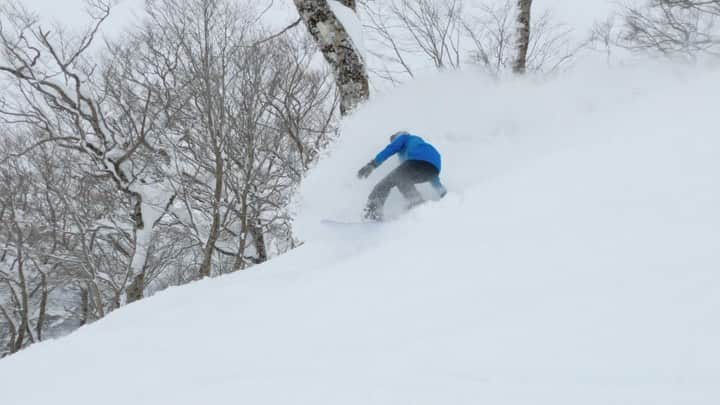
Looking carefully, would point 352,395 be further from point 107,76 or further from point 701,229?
point 107,76

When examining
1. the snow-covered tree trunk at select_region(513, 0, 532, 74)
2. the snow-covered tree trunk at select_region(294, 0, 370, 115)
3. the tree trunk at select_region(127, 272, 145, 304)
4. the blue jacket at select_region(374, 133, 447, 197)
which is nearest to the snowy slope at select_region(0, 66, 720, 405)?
the blue jacket at select_region(374, 133, 447, 197)

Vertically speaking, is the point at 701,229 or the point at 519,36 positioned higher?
the point at 519,36

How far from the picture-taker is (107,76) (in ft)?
32.4

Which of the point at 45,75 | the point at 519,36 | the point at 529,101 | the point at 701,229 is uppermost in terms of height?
the point at 45,75

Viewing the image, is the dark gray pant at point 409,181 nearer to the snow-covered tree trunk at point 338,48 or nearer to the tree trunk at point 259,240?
the snow-covered tree trunk at point 338,48

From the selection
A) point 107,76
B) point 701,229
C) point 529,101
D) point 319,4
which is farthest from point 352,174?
point 107,76

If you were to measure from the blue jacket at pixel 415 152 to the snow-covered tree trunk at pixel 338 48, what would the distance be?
0.67 metres

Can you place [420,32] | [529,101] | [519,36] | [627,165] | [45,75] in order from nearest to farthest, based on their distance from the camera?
1. [627,165]
2. [529,101]
3. [519,36]
4. [45,75]
5. [420,32]

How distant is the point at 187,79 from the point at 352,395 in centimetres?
986

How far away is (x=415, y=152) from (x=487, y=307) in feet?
7.32

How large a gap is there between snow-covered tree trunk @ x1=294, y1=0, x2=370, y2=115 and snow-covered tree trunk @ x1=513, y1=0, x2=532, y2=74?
2855 mm

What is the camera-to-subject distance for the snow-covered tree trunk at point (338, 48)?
4027mm

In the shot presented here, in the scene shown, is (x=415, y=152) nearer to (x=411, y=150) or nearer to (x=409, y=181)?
(x=411, y=150)

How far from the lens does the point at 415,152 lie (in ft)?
12.6
